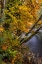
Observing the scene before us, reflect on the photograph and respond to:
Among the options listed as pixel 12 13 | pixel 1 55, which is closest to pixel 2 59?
pixel 1 55

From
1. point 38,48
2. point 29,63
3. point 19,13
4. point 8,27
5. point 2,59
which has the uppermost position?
point 19,13

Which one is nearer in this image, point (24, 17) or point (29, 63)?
point (24, 17)

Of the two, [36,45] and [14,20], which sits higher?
[14,20]

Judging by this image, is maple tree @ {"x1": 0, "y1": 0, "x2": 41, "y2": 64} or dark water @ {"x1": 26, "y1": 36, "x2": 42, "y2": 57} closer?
maple tree @ {"x1": 0, "y1": 0, "x2": 41, "y2": 64}

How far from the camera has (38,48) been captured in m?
24.8

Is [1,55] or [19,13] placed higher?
[19,13]

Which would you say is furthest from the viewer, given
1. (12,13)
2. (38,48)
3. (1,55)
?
(38,48)

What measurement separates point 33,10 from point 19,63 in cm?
414

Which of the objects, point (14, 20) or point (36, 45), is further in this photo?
point (36, 45)

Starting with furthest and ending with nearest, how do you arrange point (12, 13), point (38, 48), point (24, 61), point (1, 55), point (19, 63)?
point (38, 48)
point (24, 61)
point (19, 63)
point (12, 13)
point (1, 55)

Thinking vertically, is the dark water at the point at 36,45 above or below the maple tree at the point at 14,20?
below

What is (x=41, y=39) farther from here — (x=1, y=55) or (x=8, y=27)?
(x=1, y=55)

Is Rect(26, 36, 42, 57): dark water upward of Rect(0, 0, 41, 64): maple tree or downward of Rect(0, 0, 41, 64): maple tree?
downward

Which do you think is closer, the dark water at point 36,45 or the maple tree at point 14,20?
the maple tree at point 14,20
